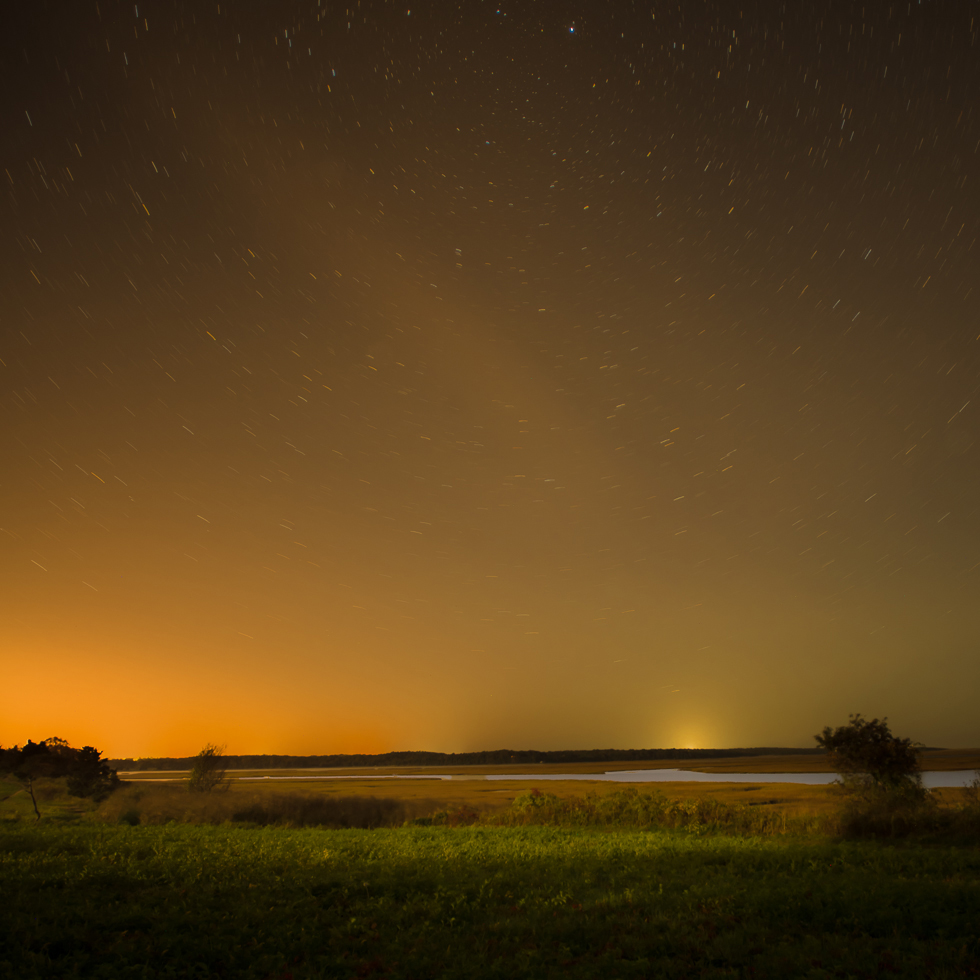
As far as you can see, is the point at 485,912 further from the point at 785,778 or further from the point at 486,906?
the point at 785,778

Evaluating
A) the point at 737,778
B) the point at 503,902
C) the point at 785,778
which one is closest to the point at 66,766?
the point at 503,902

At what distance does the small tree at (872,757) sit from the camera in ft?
100

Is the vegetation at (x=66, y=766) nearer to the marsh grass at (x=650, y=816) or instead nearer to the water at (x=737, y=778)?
the marsh grass at (x=650, y=816)

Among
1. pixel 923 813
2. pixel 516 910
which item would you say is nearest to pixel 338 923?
pixel 516 910

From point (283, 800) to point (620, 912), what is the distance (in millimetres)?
30067

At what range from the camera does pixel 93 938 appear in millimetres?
10148

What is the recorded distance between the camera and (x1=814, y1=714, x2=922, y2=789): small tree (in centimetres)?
3058

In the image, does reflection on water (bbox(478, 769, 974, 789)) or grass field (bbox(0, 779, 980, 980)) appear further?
reflection on water (bbox(478, 769, 974, 789))

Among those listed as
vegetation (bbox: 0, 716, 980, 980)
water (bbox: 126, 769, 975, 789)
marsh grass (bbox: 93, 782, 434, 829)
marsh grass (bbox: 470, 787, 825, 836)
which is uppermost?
vegetation (bbox: 0, 716, 980, 980)

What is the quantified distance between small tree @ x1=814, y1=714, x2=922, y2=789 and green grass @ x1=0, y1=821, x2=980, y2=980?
14314 mm

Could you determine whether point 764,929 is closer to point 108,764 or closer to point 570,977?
point 570,977

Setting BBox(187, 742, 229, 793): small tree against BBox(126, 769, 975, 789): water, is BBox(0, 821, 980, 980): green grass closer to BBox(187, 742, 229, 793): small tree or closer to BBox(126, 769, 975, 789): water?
BBox(187, 742, 229, 793): small tree

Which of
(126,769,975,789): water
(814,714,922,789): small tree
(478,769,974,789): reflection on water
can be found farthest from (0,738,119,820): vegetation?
(478,769,974,789): reflection on water

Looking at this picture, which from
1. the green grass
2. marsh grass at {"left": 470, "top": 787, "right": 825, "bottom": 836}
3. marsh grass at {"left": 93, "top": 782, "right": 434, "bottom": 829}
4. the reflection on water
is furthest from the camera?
the reflection on water
